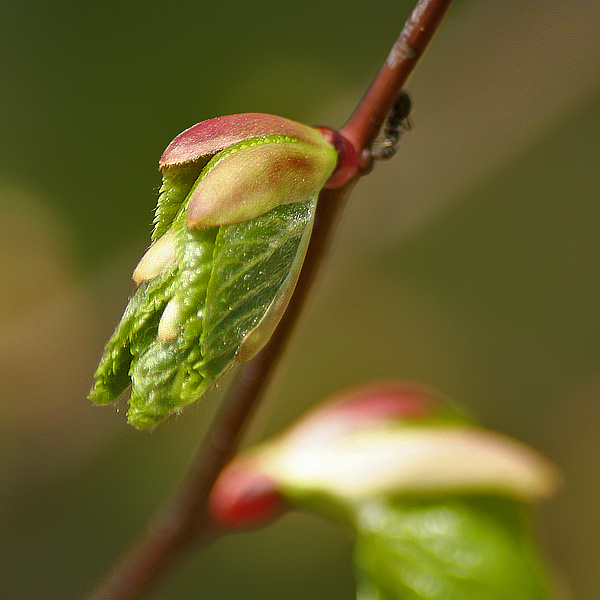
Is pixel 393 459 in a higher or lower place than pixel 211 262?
lower

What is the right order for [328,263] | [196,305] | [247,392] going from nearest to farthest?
[196,305] → [247,392] → [328,263]

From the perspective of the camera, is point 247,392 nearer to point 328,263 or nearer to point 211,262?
point 211,262

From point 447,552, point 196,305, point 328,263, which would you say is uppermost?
point 196,305

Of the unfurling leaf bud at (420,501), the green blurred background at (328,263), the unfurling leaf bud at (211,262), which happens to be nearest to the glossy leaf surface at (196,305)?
the unfurling leaf bud at (211,262)

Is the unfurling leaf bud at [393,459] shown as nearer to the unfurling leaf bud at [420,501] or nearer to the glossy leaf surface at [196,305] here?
the unfurling leaf bud at [420,501]

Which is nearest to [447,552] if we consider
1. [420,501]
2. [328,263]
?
[420,501]

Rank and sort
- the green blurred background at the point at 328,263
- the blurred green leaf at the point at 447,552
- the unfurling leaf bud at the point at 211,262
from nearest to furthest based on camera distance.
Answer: the unfurling leaf bud at the point at 211,262
the blurred green leaf at the point at 447,552
the green blurred background at the point at 328,263
